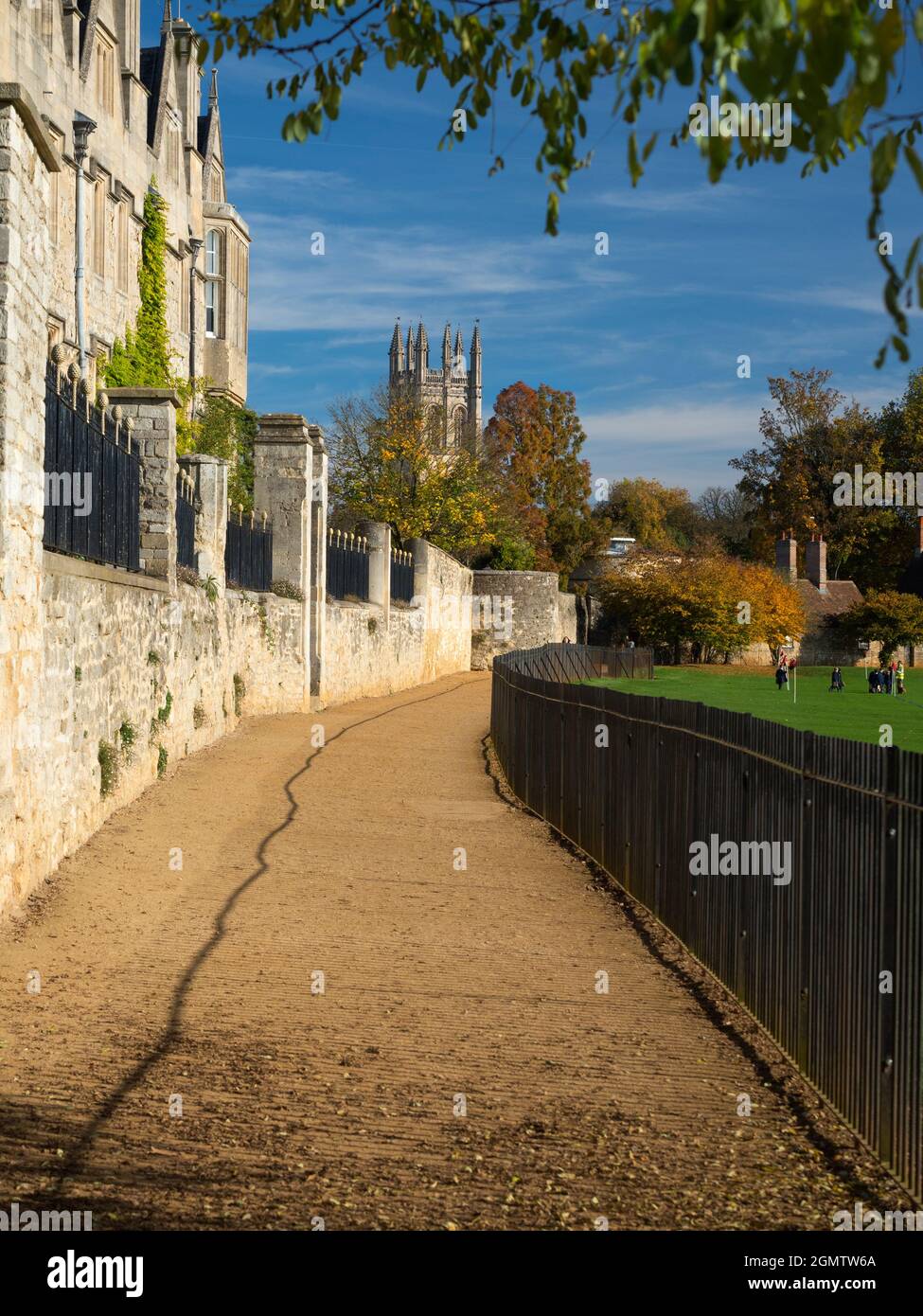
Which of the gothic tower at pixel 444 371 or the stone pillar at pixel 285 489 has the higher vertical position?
the gothic tower at pixel 444 371

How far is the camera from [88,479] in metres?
11.4

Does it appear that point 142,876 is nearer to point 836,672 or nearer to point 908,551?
point 836,672

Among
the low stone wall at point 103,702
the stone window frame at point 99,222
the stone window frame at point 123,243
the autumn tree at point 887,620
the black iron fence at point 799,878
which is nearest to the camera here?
the black iron fence at point 799,878

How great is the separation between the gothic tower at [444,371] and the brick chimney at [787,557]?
7235cm

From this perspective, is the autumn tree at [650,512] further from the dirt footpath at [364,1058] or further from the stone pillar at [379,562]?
the dirt footpath at [364,1058]

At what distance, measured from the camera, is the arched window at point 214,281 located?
3938cm

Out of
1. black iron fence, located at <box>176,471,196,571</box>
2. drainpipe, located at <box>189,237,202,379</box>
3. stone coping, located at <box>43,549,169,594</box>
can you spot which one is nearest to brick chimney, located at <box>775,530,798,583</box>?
drainpipe, located at <box>189,237,202,379</box>

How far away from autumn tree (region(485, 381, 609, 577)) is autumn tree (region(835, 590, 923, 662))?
15.1 metres

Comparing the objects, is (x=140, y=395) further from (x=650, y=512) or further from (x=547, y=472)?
(x=650, y=512)

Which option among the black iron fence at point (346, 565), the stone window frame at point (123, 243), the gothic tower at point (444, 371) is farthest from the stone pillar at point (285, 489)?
the gothic tower at point (444, 371)

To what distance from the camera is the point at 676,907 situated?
29.0 feet

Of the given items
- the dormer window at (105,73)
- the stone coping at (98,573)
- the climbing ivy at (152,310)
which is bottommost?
the stone coping at (98,573)
